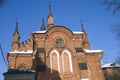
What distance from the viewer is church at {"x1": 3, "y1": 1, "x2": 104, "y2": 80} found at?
27797mm

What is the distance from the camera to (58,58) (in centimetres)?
2927

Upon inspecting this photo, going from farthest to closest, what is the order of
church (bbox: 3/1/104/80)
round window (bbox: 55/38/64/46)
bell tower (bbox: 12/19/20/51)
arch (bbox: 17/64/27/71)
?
1. bell tower (bbox: 12/19/20/51)
2. round window (bbox: 55/38/64/46)
3. arch (bbox: 17/64/27/71)
4. church (bbox: 3/1/104/80)

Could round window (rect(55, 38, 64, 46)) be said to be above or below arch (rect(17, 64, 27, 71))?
above

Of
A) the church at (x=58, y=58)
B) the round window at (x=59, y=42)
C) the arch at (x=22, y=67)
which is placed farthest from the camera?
the round window at (x=59, y=42)

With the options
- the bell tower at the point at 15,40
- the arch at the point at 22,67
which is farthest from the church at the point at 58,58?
the bell tower at the point at 15,40

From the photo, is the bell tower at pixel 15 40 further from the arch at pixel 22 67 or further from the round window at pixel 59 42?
the round window at pixel 59 42

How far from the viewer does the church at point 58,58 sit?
27797 millimetres

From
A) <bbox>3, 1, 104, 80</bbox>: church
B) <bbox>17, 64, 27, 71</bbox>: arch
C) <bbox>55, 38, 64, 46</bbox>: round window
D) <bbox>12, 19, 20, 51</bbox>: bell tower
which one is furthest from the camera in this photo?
<bbox>12, 19, 20, 51</bbox>: bell tower

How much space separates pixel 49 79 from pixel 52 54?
13.7 feet

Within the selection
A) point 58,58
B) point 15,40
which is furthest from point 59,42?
point 15,40

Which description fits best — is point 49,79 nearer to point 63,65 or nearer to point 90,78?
point 63,65

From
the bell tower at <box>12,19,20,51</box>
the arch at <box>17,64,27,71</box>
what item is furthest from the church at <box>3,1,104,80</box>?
the bell tower at <box>12,19,20,51</box>

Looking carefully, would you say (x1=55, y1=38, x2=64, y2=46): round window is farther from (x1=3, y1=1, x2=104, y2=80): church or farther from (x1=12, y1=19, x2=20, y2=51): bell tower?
(x1=12, y1=19, x2=20, y2=51): bell tower

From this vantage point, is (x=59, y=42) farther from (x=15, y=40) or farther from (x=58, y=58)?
(x=15, y=40)
